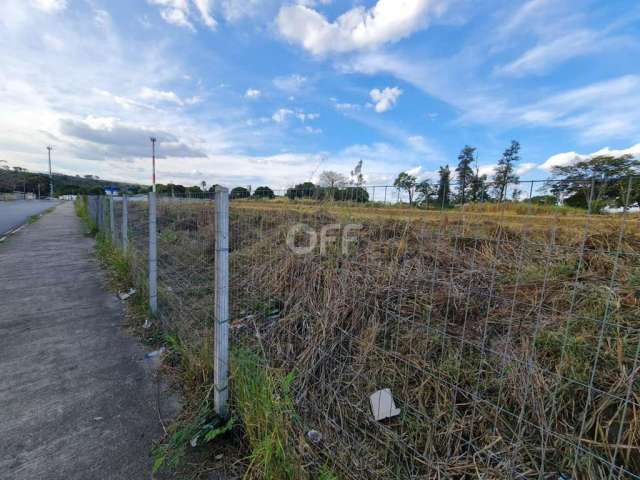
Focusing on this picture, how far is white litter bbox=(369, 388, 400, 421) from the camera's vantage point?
1.78 metres

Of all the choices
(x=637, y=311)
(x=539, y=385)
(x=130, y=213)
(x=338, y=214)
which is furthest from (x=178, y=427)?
(x=130, y=213)

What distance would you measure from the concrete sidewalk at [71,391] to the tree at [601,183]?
2735 mm

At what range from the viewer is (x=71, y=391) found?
2293 mm

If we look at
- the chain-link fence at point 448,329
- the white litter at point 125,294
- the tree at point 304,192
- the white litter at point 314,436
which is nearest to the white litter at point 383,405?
the chain-link fence at point 448,329

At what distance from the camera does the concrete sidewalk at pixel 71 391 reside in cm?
171

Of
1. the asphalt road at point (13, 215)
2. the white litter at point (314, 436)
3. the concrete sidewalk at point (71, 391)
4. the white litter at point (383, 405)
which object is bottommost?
the concrete sidewalk at point (71, 391)

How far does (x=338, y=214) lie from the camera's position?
272cm

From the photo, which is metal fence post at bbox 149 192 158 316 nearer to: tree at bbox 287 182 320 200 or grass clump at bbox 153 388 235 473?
tree at bbox 287 182 320 200

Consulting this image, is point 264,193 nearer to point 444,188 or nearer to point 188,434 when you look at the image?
point 444,188

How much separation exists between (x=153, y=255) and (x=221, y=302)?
1946 mm

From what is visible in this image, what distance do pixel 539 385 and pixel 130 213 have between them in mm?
7074

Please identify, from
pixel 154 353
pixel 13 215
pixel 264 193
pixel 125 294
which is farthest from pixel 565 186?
pixel 13 215

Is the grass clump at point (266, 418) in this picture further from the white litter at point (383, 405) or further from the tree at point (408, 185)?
the tree at point (408, 185)

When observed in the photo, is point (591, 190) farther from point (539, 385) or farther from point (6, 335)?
point (6, 335)
